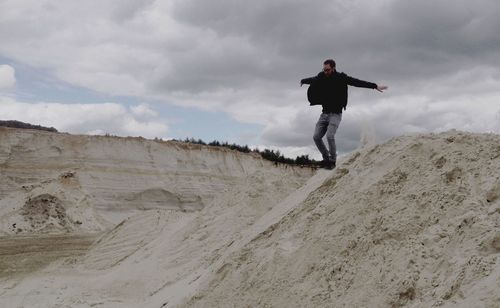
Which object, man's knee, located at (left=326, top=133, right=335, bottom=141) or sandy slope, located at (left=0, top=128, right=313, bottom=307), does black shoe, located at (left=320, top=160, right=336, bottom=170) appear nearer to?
man's knee, located at (left=326, top=133, right=335, bottom=141)

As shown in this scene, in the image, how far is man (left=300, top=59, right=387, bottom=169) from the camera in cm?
776

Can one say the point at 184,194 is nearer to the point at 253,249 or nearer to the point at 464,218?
the point at 253,249

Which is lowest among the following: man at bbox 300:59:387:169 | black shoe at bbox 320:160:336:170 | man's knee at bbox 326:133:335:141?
black shoe at bbox 320:160:336:170

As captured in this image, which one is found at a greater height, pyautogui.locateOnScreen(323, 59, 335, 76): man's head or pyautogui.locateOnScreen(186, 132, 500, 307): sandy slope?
pyautogui.locateOnScreen(323, 59, 335, 76): man's head

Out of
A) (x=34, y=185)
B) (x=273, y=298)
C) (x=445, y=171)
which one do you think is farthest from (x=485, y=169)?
(x=34, y=185)

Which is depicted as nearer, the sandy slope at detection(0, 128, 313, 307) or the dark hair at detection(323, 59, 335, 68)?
the dark hair at detection(323, 59, 335, 68)

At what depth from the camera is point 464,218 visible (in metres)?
4.82

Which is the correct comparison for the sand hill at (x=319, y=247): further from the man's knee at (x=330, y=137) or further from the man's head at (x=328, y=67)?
the man's head at (x=328, y=67)

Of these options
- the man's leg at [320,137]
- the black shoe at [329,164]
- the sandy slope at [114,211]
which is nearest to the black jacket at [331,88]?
the man's leg at [320,137]

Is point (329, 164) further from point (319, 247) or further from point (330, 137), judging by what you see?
point (319, 247)

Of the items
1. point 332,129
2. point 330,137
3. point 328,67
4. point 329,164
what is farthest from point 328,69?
point 329,164

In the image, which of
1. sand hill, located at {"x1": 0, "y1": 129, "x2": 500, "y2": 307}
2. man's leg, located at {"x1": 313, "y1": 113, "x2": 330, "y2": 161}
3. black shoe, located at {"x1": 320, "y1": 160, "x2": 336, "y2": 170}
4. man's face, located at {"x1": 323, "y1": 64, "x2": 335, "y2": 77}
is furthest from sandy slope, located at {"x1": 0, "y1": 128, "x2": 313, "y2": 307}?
man's face, located at {"x1": 323, "y1": 64, "x2": 335, "y2": 77}

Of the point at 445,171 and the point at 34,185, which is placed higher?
the point at 34,185

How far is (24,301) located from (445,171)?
7.01m
